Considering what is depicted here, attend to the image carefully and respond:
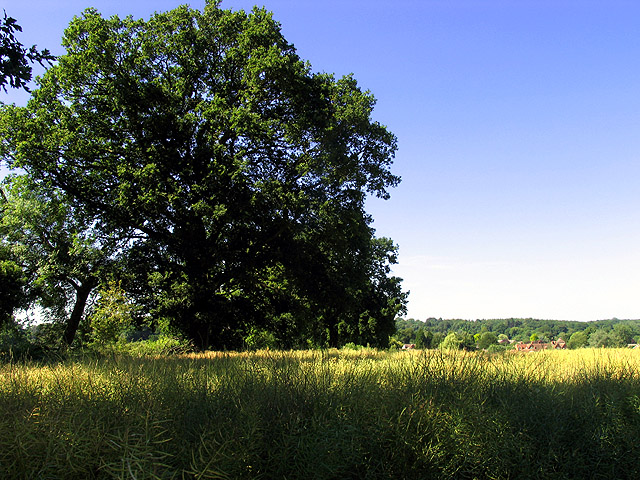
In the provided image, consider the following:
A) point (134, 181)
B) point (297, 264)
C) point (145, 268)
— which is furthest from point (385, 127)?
point (145, 268)

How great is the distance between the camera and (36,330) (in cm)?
2811

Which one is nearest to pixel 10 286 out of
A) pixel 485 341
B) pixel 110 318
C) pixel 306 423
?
pixel 110 318

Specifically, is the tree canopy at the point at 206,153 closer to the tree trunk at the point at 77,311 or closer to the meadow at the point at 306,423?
the tree trunk at the point at 77,311

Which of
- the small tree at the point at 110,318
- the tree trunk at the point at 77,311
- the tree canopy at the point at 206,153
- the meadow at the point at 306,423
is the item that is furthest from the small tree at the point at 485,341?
the tree trunk at the point at 77,311

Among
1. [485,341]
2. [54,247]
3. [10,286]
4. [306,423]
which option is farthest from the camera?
[485,341]

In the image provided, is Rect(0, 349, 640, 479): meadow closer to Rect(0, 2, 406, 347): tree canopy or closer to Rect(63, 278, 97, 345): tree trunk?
Rect(0, 2, 406, 347): tree canopy

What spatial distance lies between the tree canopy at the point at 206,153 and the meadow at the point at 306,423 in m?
12.0

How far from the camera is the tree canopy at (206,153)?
59.0 feet

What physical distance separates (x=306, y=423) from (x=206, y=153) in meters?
16.2

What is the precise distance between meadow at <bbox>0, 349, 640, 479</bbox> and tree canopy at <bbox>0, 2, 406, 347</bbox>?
11981mm

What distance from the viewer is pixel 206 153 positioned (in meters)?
19.0

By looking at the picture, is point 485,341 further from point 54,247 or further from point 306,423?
point 306,423

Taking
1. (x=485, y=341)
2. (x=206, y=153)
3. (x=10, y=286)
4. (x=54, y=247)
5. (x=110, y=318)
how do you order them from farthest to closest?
(x=485, y=341) → (x=10, y=286) → (x=54, y=247) → (x=206, y=153) → (x=110, y=318)

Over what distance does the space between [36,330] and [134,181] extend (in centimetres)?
1553
